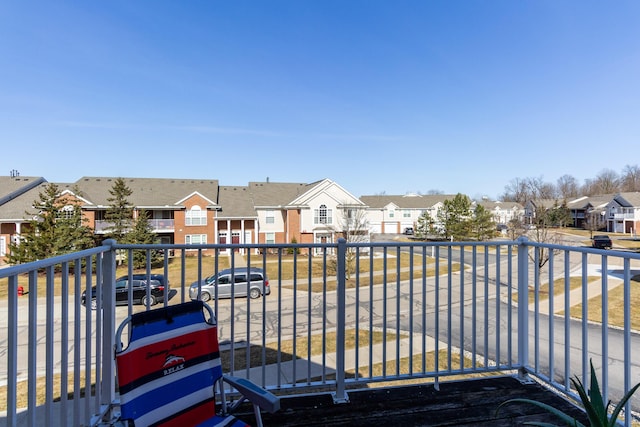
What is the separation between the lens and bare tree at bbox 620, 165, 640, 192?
41062 millimetres

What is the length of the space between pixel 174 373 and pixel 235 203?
21.8 meters

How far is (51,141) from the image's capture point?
12.5m

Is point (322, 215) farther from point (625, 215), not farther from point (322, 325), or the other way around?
point (625, 215)

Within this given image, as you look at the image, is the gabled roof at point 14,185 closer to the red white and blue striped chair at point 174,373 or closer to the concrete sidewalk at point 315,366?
the concrete sidewalk at point 315,366

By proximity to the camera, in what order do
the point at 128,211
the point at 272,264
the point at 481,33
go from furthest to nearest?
the point at 128,211
the point at 272,264
the point at 481,33

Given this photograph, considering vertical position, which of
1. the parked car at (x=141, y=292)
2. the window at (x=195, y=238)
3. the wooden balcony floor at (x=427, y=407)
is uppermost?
the parked car at (x=141, y=292)

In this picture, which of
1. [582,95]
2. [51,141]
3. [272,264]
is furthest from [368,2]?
[51,141]

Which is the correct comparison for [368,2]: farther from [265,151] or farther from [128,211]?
[128,211]

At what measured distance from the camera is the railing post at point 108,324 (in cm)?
193

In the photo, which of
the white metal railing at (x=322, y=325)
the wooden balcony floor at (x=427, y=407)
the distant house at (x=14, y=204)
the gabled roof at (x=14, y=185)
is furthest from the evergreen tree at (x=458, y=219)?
the gabled roof at (x=14, y=185)

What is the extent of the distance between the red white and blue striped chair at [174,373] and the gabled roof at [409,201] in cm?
3551

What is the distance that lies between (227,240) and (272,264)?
811 centimetres

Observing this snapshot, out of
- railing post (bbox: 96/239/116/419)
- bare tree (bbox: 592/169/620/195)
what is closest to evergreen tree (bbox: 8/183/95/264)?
railing post (bbox: 96/239/116/419)

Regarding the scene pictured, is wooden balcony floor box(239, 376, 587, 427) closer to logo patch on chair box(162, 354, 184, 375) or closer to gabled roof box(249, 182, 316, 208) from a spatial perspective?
logo patch on chair box(162, 354, 184, 375)
